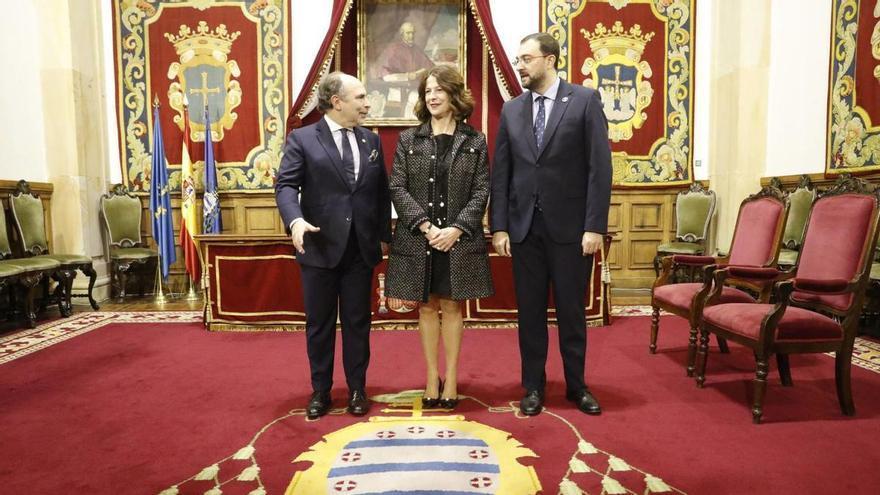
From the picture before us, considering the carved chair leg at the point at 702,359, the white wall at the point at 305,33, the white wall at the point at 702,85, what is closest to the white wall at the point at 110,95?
the white wall at the point at 305,33

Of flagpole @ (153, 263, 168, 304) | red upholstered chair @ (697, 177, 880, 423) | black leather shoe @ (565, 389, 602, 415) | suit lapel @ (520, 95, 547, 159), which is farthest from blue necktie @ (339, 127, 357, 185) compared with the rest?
flagpole @ (153, 263, 168, 304)

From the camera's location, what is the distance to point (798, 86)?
18.7 feet

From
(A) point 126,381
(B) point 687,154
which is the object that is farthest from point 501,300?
(B) point 687,154

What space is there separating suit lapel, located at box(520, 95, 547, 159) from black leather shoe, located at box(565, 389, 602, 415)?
116 centimetres

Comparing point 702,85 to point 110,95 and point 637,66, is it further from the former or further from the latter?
point 110,95

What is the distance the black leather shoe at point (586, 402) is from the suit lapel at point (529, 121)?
1.16 m

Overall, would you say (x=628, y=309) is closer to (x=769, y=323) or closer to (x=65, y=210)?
(x=769, y=323)

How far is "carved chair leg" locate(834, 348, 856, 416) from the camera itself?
2662 mm

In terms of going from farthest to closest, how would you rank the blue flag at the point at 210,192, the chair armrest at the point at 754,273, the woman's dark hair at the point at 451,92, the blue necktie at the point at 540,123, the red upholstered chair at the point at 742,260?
1. the blue flag at the point at 210,192
2. the red upholstered chair at the point at 742,260
3. the chair armrest at the point at 754,273
4. the blue necktie at the point at 540,123
5. the woman's dark hair at the point at 451,92

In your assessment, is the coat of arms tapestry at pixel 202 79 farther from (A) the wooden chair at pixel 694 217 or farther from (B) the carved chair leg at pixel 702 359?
(B) the carved chair leg at pixel 702 359

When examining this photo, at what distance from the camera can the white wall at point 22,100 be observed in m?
5.74

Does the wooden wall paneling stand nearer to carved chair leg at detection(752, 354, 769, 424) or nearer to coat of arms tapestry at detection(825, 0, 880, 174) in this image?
Result: coat of arms tapestry at detection(825, 0, 880, 174)

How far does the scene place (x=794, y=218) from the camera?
5.41 meters

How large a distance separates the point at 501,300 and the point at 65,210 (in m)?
4.84
